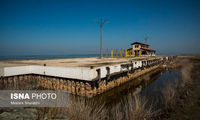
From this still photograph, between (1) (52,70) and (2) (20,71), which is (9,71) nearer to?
(2) (20,71)

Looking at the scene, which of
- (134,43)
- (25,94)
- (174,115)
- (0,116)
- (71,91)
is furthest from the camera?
(134,43)

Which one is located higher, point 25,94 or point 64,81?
point 25,94

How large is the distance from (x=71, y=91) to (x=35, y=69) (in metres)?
5.69

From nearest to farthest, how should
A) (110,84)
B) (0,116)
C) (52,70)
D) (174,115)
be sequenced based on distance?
(0,116)
(174,115)
(52,70)
(110,84)

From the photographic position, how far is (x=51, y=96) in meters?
5.49

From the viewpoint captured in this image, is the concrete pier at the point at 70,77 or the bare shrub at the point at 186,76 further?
the bare shrub at the point at 186,76

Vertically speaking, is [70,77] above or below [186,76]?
above

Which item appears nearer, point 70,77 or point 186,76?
point 70,77

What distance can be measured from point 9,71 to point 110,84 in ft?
36.2

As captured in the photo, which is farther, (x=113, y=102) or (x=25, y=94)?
(x=113, y=102)

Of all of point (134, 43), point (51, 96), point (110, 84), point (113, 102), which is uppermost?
point (134, 43)

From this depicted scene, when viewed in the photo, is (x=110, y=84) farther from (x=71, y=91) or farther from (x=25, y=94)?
(x=25, y=94)

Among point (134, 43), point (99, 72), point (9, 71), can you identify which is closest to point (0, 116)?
point (99, 72)

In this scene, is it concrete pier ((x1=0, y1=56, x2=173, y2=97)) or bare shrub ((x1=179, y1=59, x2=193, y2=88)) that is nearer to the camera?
concrete pier ((x1=0, y1=56, x2=173, y2=97))
